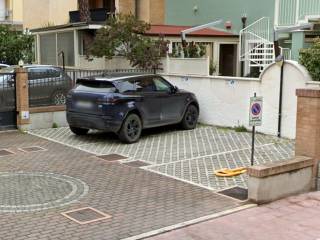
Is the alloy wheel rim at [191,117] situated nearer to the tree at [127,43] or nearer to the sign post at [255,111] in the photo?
the tree at [127,43]

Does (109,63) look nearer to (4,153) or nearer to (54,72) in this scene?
(54,72)

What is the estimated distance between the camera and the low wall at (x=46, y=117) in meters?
14.2

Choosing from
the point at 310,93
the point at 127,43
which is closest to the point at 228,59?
the point at 127,43

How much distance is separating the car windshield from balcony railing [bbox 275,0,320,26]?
33.0ft

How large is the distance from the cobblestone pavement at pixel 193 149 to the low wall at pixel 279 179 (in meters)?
0.83

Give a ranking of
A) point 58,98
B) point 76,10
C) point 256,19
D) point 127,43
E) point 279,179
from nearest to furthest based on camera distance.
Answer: point 279,179 < point 58,98 < point 127,43 < point 256,19 < point 76,10

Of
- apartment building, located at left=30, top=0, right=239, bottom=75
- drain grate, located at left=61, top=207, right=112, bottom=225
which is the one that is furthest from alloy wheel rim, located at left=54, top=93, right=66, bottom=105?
drain grate, located at left=61, top=207, right=112, bottom=225

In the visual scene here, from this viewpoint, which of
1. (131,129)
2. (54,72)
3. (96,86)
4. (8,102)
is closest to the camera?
(131,129)

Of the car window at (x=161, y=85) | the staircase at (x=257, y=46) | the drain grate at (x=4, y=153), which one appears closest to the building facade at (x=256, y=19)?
the staircase at (x=257, y=46)

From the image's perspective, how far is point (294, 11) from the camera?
20156mm

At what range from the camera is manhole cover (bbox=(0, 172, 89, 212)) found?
7582 mm

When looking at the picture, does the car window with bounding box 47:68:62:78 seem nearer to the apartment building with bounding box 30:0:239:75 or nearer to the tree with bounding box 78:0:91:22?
the apartment building with bounding box 30:0:239:75

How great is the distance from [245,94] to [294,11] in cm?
760

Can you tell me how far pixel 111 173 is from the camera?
9.53 meters
